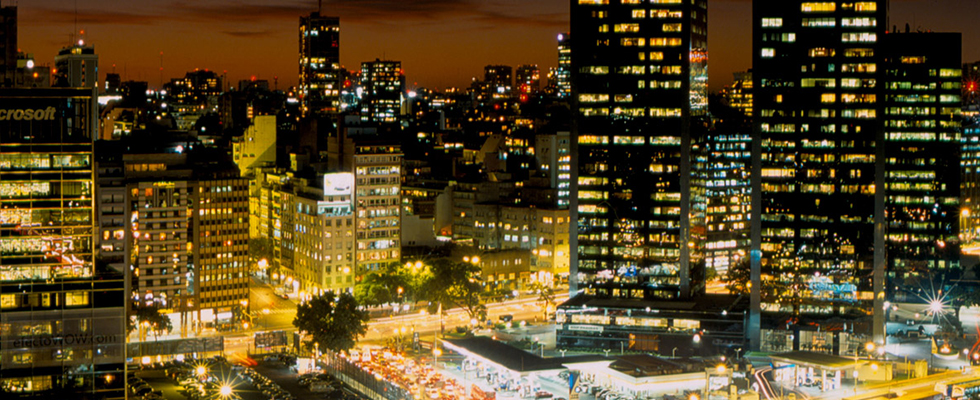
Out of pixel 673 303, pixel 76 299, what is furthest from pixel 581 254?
pixel 76 299

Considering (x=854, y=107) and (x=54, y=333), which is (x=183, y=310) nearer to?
(x=54, y=333)

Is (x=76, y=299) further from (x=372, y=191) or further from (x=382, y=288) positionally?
(x=372, y=191)

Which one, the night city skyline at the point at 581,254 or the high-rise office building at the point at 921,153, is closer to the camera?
the night city skyline at the point at 581,254

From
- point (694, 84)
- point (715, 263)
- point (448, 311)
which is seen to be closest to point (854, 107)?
point (694, 84)

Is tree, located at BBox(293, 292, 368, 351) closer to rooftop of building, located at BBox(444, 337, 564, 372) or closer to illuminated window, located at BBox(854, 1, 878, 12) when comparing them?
rooftop of building, located at BBox(444, 337, 564, 372)

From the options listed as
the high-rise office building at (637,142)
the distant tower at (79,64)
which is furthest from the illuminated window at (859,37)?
the distant tower at (79,64)

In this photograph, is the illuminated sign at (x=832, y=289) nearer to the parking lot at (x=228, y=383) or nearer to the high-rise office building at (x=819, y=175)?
the high-rise office building at (x=819, y=175)

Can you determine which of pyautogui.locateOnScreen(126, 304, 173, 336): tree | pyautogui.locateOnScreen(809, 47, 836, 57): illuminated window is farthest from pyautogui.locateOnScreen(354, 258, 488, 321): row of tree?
pyautogui.locateOnScreen(809, 47, 836, 57): illuminated window
